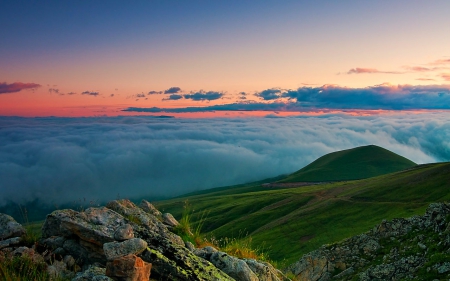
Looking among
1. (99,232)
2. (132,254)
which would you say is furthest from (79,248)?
(132,254)

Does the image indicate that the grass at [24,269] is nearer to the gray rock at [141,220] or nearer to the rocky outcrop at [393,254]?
the gray rock at [141,220]

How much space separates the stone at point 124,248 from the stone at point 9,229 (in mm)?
4627

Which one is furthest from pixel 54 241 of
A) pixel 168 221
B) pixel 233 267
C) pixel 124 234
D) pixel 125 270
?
pixel 233 267

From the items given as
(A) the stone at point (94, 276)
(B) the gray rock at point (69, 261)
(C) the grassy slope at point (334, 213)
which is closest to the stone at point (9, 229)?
(B) the gray rock at point (69, 261)

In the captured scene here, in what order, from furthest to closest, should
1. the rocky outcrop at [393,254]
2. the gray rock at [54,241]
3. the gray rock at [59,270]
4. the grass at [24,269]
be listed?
the rocky outcrop at [393,254] < the gray rock at [54,241] < the gray rock at [59,270] < the grass at [24,269]

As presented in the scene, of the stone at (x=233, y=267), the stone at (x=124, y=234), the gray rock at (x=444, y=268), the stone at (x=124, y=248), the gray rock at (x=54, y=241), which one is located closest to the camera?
the stone at (x=124, y=248)

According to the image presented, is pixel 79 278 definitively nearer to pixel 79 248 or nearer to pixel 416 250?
pixel 79 248

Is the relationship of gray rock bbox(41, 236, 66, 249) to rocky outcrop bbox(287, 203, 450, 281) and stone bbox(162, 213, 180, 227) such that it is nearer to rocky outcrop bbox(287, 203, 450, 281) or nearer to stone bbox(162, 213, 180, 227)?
stone bbox(162, 213, 180, 227)

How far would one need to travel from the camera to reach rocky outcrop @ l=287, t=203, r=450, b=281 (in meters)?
29.6

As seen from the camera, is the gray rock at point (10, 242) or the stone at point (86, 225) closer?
the gray rock at point (10, 242)

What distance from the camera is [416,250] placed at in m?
33.1

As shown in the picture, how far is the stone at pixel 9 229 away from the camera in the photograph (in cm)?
1234

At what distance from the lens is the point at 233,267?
41.7 feet

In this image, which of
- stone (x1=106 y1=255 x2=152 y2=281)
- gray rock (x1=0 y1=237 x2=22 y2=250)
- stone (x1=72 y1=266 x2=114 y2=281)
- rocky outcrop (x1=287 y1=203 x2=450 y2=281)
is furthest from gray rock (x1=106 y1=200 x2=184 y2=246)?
rocky outcrop (x1=287 y1=203 x2=450 y2=281)
